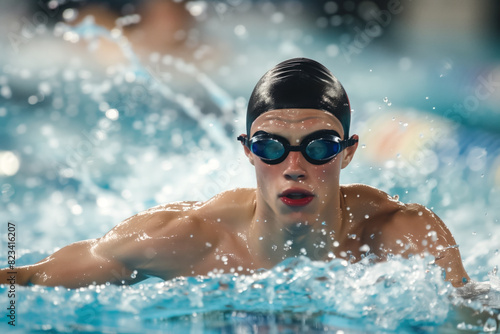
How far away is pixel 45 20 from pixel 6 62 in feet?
2.34

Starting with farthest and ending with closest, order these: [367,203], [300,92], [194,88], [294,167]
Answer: [194,88]
[367,203]
[300,92]
[294,167]

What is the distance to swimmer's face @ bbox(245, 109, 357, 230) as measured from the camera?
269cm

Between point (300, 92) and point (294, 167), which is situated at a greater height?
point (300, 92)

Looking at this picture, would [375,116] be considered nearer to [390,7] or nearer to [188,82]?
[390,7]

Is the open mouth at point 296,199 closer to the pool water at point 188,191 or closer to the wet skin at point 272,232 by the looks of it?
Answer: the wet skin at point 272,232

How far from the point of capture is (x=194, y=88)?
22.7 feet

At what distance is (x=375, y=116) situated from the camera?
5.95m

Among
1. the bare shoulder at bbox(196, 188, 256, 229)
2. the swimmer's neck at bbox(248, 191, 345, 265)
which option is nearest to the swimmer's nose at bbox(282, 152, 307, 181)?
the swimmer's neck at bbox(248, 191, 345, 265)

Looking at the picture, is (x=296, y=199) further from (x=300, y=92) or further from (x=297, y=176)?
(x=300, y=92)

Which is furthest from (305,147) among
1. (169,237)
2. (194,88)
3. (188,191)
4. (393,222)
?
(194,88)

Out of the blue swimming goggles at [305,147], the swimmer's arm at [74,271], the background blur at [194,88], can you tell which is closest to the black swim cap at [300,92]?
the blue swimming goggles at [305,147]

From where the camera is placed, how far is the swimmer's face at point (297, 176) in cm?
269

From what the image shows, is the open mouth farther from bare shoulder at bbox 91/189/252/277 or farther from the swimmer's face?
bare shoulder at bbox 91/189/252/277

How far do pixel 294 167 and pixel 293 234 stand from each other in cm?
34
